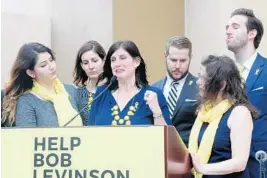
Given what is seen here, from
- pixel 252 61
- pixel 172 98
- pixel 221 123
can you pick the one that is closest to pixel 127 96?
pixel 172 98

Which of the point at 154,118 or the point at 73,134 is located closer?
the point at 73,134

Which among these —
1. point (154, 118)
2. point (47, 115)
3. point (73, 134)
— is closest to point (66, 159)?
point (73, 134)

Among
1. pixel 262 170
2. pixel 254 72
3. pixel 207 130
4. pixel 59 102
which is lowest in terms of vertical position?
pixel 262 170

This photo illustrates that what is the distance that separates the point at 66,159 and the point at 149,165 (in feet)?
0.59

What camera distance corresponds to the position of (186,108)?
2090mm

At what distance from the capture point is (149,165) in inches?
35.9

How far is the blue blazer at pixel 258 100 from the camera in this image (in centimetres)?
194

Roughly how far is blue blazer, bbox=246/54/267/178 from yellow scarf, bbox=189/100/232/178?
0.23 metres

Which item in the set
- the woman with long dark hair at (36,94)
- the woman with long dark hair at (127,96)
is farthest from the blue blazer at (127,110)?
the woman with long dark hair at (36,94)

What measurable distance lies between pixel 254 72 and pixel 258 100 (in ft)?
0.44

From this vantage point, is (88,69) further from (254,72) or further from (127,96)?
(254,72)

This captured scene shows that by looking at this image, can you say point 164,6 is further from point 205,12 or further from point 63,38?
point 63,38

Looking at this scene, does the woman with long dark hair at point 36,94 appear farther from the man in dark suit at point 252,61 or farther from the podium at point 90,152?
the podium at point 90,152

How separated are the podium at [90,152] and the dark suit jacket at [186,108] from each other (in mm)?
1058
